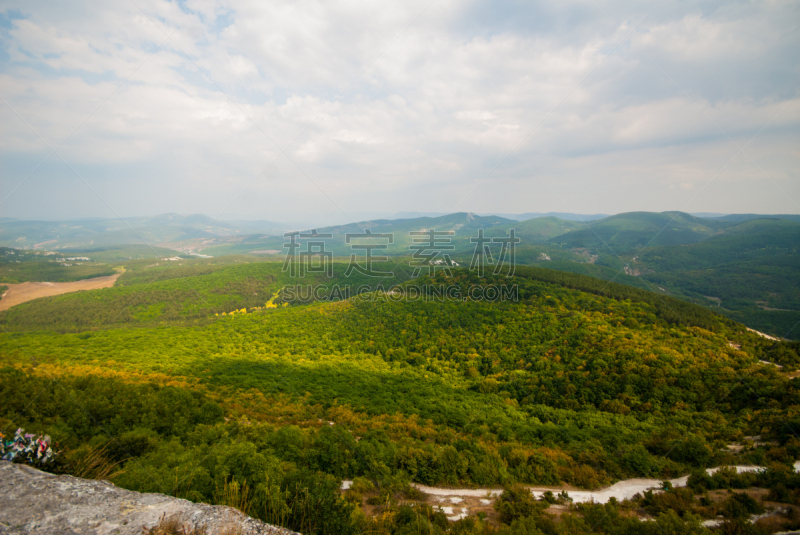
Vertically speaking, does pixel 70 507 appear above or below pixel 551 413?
above

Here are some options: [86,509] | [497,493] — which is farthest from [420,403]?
[86,509]

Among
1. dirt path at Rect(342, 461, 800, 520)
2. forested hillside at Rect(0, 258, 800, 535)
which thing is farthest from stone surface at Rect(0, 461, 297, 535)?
dirt path at Rect(342, 461, 800, 520)

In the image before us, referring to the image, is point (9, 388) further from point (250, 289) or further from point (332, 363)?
→ point (250, 289)

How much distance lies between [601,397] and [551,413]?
460 centimetres

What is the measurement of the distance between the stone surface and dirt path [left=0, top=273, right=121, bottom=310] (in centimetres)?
9420

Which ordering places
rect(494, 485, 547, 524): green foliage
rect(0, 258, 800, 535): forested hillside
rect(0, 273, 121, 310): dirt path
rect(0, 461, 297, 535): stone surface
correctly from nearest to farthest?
rect(0, 461, 297, 535): stone surface
rect(0, 258, 800, 535): forested hillside
rect(494, 485, 547, 524): green foliage
rect(0, 273, 121, 310): dirt path

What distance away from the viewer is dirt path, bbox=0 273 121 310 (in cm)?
6274

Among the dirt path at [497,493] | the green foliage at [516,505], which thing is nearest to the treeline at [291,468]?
the green foliage at [516,505]

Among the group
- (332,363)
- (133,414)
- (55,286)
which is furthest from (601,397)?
(55,286)

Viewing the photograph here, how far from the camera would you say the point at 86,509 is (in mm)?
4523

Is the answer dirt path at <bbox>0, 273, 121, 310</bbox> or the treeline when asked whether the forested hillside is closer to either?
the treeline

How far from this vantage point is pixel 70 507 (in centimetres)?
446

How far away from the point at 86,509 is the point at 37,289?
10893 centimetres

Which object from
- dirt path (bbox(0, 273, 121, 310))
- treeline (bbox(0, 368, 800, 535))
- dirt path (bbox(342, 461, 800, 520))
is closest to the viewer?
treeline (bbox(0, 368, 800, 535))
